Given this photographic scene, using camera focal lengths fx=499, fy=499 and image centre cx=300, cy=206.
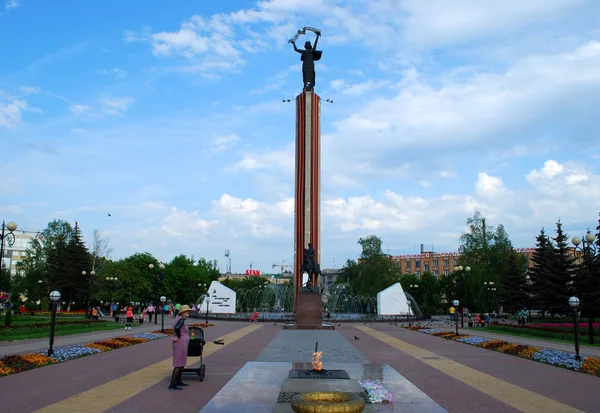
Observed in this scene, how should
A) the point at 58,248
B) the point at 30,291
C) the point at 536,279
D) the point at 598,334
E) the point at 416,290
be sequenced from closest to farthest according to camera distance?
the point at 598,334
the point at 536,279
the point at 58,248
the point at 30,291
the point at 416,290

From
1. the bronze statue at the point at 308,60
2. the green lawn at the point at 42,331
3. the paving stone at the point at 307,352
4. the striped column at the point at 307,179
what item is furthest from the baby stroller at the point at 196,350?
the bronze statue at the point at 308,60

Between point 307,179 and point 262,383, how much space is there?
40088mm

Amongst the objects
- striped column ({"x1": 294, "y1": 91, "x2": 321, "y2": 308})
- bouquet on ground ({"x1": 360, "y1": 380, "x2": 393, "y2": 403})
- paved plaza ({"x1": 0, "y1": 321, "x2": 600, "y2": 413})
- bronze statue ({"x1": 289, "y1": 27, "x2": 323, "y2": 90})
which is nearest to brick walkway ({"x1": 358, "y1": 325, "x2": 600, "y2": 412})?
paved plaza ({"x1": 0, "y1": 321, "x2": 600, "y2": 413})

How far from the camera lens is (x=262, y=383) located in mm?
10156

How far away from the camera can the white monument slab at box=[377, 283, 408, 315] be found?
46.6 metres

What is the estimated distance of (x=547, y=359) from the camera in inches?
582

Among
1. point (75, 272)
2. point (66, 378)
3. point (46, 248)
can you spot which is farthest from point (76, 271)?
point (66, 378)

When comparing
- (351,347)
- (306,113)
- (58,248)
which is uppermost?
(306,113)

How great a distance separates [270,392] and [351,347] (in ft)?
33.0

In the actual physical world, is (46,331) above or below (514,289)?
below

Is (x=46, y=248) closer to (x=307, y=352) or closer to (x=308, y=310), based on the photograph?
(x=308, y=310)

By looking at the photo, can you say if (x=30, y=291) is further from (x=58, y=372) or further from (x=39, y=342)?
(x=58, y=372)

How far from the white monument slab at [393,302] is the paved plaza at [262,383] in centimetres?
2881

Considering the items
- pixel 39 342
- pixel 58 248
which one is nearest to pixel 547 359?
pixel 39 342
